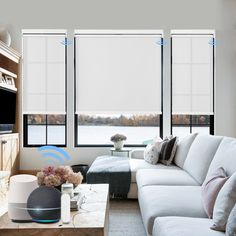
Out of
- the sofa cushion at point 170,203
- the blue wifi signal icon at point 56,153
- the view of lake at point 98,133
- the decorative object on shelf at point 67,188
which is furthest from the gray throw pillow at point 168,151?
the decorative object on shelf at point 67,188

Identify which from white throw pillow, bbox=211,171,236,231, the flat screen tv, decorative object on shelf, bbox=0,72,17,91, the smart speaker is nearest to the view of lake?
the flat screen tv

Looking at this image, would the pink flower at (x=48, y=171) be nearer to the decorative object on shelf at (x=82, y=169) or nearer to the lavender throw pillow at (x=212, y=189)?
the lavender throw pillow at (x=212, y=189)

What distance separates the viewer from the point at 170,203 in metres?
2.44

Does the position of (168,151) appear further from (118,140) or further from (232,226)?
(232,226)

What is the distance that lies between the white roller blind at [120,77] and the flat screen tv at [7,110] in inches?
42.5

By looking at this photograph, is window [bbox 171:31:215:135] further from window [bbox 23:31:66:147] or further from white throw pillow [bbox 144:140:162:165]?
window [bbox 23:31:66:147]

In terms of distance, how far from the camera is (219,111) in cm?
546

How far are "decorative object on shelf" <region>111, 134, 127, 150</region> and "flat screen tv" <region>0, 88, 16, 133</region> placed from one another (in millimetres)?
1668

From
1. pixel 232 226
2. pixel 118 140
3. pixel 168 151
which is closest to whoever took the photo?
pixel 232 226

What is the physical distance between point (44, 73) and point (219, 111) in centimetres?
308

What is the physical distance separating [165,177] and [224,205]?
5.18 ft

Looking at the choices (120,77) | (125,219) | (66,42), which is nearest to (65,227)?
(125,219)

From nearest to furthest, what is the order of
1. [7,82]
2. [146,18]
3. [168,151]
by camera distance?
[168,151] < [7,82] < [146,18]

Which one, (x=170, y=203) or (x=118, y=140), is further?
(x=118, y=140)
